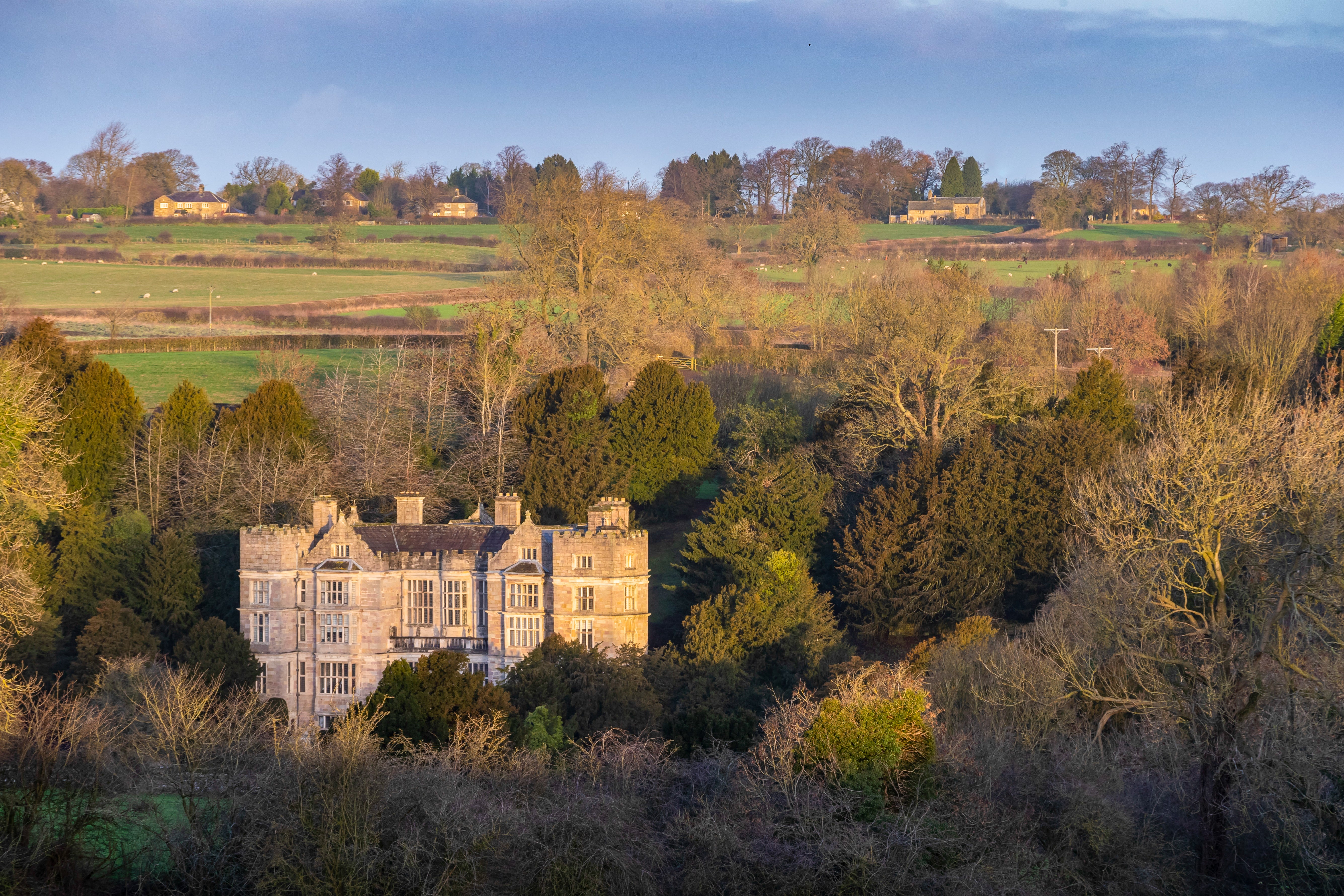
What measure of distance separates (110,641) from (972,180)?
105716 mm

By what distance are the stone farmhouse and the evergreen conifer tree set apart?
1667 millimetres

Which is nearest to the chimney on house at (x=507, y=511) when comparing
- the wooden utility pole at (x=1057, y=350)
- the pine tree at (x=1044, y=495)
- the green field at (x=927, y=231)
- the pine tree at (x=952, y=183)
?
the pine tree at (x=1044, y=495)

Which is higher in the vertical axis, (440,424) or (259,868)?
(440,424)

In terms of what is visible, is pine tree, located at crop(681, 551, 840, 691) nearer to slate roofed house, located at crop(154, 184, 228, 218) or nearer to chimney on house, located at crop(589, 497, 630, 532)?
chimney on house, located at crop(589, 497, 630, 532)

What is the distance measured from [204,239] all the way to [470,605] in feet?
233

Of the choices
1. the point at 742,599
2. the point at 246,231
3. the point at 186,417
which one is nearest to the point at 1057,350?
the point at 742,599

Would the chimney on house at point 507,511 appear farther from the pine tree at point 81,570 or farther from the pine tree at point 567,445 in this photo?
the pine tree at point 81,570

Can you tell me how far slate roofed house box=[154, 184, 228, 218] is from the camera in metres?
115

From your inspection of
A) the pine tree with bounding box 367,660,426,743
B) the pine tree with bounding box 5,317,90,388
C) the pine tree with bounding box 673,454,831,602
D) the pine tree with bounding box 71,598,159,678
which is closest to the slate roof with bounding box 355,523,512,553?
the pine tree with bounding box 673,454,831,602

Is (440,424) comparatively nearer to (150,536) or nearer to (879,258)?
(150,536)

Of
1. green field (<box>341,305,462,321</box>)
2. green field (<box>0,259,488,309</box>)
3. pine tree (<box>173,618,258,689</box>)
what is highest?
green field (<box>0,259,488,309</box>)

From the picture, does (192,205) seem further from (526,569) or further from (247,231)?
(526,569)

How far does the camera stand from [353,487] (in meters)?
51.3

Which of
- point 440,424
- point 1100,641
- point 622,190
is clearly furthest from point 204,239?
point 1100,641
